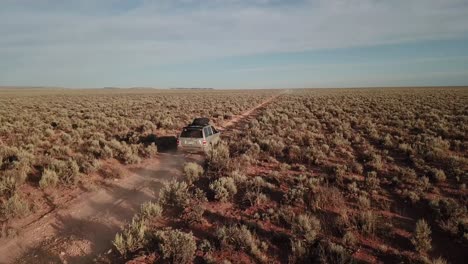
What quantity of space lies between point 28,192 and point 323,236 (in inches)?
364

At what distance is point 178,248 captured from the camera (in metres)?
6.15

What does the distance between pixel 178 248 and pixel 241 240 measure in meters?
1.44

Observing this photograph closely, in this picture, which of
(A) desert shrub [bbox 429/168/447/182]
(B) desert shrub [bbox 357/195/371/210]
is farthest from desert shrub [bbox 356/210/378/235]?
(A) desert shrub [bbox 429/168/447/182]

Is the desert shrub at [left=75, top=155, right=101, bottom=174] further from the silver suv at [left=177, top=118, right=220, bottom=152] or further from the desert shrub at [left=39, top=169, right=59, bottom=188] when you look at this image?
the silver suv at [left=177, top=118, right=220, bottom=152]

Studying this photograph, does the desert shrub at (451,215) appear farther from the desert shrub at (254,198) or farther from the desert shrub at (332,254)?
the desert shrub at (254,198)

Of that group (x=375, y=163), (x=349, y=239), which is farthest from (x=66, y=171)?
(x=375, y=163)

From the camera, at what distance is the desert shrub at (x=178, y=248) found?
19.9 feet

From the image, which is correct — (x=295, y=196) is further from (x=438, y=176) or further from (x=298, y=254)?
(x=438, y=176)

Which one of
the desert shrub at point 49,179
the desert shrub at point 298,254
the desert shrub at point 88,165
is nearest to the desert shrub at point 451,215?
the desert shrub at point 298,254

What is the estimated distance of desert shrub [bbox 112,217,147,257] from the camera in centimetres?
627

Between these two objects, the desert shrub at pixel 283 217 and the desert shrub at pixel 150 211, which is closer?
the desert shrub at pixel 283 217

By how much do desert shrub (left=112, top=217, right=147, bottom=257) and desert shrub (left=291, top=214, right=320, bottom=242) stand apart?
11.8 feet

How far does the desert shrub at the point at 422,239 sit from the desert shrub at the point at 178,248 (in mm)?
4948

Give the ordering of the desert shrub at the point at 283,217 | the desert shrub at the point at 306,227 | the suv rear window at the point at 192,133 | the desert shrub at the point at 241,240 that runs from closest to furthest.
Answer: the desert shrub at the point at 241,240 → the desert shrub at the point at 306,227 → the desert shrub at the point at 283,217 → the suv rear window at the point at 192,133
